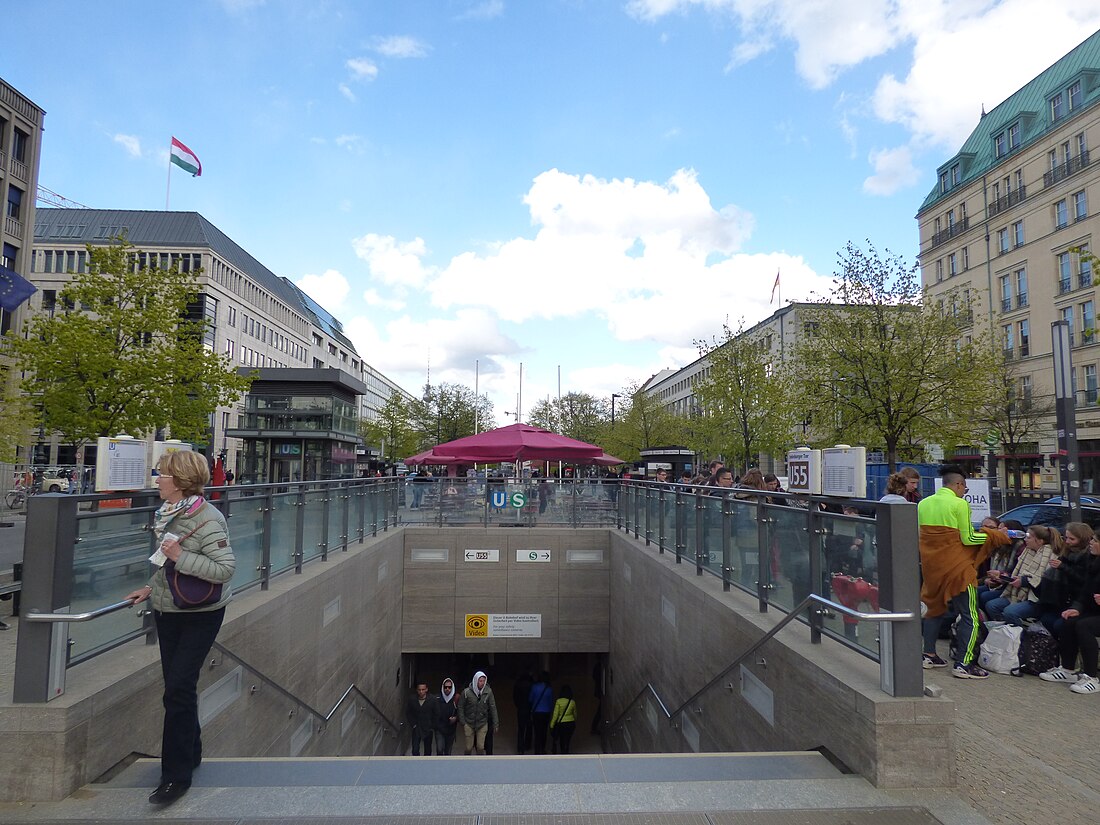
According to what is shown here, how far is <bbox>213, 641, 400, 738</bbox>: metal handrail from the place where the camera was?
5.98 m

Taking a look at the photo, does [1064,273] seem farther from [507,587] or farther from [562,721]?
[562,721]

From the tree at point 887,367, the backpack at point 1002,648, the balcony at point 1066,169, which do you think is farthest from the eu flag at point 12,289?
the balcony at point 1066,169

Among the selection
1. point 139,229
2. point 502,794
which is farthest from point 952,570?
point 139,229

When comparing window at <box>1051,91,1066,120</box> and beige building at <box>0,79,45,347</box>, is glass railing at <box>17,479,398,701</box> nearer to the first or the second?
beige building at <box>0,79,45,347</box>

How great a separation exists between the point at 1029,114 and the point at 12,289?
173 feet

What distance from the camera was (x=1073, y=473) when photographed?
11969mm

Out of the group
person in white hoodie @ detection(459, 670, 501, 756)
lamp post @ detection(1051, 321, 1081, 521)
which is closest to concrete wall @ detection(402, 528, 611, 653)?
person in white hoodie @ detection(459, 670, 501, 756)

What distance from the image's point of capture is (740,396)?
34.3 meters

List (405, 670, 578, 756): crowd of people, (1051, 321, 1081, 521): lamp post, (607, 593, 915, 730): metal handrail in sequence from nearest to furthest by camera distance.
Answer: (607, 593, 915, 730): metal handrail, (1051, 321, 1081, 521): lamp post, (405, 670, 578, 756): crowd of people

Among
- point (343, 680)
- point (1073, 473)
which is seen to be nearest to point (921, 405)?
point (1073, 473)

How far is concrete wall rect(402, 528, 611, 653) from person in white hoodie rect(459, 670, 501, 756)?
320 centimetres

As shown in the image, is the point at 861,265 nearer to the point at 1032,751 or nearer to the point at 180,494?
the point at 1032,751

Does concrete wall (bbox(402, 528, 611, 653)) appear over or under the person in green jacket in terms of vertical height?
over

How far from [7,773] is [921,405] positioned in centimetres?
2439
